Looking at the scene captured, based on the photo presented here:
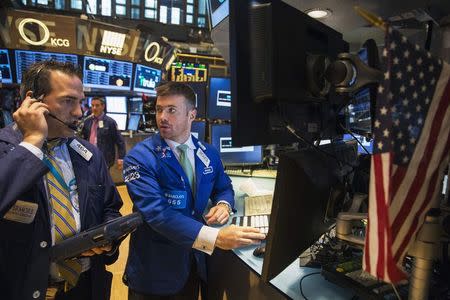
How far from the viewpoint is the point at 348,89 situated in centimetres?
87

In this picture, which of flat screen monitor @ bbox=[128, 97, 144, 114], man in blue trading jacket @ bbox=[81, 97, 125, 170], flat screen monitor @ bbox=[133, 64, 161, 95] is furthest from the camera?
flat screen monitor @ bbox=[128, 97, 144, 114]

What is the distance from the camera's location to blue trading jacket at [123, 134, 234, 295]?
1321 mm

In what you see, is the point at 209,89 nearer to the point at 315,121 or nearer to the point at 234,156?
the point at 234,156

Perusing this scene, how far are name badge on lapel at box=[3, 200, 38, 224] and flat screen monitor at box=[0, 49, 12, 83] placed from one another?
481cm

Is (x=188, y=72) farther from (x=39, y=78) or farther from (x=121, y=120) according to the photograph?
(x=39, y=78)

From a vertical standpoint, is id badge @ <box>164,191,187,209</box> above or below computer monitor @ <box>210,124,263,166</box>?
below

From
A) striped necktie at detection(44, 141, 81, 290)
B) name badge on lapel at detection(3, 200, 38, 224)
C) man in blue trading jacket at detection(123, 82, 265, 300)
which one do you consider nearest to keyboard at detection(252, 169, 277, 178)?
man in blue trading jacket at detection(123, 82, 265, 300)

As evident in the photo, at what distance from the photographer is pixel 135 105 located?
6.64 meters

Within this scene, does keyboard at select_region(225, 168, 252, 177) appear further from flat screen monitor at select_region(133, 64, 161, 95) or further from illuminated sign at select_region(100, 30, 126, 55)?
illuminated sign at select_region(100, 30, 126, 55)

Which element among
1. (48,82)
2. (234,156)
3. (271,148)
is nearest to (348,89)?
(48,82)

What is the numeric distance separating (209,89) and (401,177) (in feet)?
7.49

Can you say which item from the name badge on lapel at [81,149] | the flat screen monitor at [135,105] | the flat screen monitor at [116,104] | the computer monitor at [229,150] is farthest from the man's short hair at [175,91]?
the flat screen monitor at [135,105]

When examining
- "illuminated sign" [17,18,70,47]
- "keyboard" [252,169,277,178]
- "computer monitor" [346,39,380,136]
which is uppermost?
"illuminated sign" [17,18,70,47]

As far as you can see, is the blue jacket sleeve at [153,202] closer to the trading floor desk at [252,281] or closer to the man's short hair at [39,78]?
the trading floor desk at [252,281]
